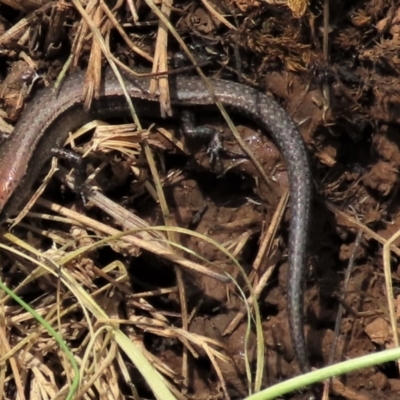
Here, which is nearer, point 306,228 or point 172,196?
point 306,228

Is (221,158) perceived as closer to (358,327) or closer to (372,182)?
(372,182)

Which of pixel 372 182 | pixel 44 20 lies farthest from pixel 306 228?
pixel 44 20

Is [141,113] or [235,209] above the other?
[141,113]
